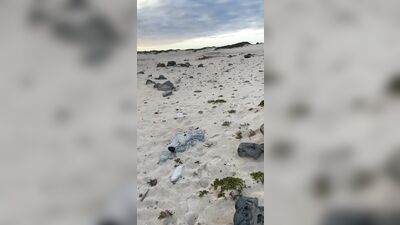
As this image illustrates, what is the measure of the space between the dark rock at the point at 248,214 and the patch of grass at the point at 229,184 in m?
0.50

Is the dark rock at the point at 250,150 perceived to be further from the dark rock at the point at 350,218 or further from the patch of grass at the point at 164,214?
the dark rock at the point at 350,218

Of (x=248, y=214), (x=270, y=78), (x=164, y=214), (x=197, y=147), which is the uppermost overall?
(x=270, y=78)

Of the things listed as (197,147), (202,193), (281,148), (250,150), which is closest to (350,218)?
(281,148)

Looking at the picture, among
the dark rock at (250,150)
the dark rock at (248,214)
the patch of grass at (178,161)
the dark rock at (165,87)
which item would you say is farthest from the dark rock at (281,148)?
the dark rock at (165,87)

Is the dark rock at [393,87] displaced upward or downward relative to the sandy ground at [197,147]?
upward

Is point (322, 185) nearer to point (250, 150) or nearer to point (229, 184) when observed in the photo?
point (229, 184)

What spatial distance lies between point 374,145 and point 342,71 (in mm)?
200

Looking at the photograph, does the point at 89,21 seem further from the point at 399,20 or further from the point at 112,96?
the point at 399,20

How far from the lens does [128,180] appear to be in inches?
39.2

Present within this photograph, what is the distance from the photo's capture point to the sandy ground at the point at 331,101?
1.02 m

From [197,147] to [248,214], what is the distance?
166cm

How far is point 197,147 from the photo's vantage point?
4.02 metres

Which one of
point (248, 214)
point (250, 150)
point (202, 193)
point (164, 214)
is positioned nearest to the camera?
point (248, 214)

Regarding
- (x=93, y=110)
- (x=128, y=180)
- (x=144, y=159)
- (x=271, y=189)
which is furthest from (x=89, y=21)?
(x=144, y=159)
